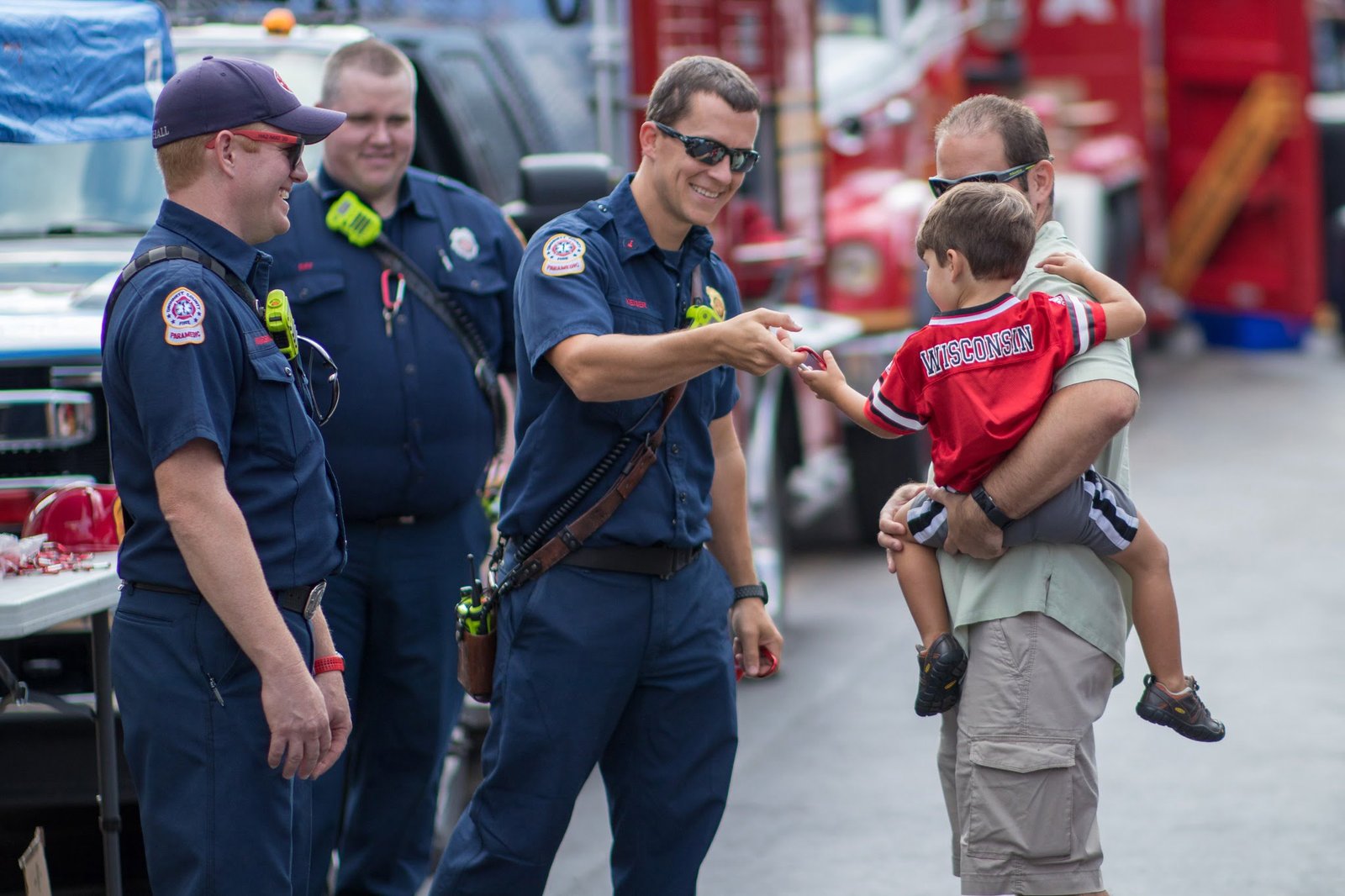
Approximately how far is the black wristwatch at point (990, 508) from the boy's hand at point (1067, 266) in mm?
436

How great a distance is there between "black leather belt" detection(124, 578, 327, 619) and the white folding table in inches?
17.9

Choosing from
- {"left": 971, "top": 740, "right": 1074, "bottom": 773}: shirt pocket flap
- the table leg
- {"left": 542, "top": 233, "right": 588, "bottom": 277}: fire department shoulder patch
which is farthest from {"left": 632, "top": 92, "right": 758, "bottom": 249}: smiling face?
the table leg

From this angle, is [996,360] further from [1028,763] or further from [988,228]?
[1028,763]

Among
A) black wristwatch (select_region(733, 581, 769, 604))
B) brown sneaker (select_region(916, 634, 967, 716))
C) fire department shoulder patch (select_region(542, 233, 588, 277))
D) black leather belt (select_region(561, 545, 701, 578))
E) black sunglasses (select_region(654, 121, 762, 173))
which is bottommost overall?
brown sneaker (select_region(916, 634, 967, 716))

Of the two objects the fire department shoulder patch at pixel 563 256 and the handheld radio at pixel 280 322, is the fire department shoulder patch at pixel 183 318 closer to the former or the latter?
the handheld radio at pixel 280 322

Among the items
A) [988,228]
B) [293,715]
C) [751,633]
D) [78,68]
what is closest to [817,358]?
[988,228]

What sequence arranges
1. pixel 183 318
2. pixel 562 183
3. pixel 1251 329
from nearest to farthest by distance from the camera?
pixel 183 318, pixel 562 183, pixel 1251 329

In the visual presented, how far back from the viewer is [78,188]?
507 cm

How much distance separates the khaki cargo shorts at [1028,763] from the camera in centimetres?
317

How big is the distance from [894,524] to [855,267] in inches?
224

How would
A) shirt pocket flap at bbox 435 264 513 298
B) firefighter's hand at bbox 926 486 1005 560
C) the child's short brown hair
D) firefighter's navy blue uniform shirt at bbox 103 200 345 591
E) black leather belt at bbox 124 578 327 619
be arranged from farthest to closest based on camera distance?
shirt pocket flap at bbox 435 264 513 298, firefighter's hand at bbox 926 486 1005 560, the child's short brown hair, black leather belt at bbox 124 578 327 619, firefighter's navy blue uniform shirt at bbox 103 200 345 591

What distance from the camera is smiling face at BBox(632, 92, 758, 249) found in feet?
10.8

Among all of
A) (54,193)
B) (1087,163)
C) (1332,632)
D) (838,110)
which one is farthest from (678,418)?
(1087,163)

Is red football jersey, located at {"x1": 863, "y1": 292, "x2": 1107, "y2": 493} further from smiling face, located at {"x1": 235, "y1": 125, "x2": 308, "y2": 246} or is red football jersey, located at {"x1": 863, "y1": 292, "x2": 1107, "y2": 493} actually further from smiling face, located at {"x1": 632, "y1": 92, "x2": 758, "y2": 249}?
smiling face, located at {"x1": 235, "y1": 125, "x2": 308, "y2": 246}
